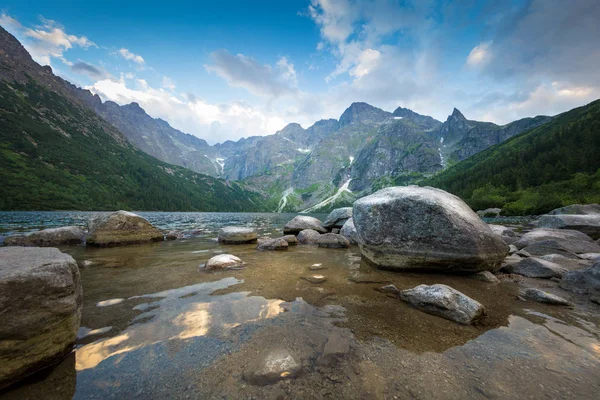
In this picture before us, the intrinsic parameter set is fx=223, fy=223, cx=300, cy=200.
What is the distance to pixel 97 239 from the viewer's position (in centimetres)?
1698

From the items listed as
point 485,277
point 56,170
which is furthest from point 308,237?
point 56,170

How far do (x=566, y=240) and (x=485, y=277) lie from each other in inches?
362

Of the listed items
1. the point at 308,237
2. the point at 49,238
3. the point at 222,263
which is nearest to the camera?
the point at 222,263

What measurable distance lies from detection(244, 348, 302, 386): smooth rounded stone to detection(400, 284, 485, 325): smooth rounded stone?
405 cm

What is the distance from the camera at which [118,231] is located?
58.7 ft

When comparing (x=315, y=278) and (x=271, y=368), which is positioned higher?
(x=271, y=368)

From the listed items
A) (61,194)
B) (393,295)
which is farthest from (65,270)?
(61,194)

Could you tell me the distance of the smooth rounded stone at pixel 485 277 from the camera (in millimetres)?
8745

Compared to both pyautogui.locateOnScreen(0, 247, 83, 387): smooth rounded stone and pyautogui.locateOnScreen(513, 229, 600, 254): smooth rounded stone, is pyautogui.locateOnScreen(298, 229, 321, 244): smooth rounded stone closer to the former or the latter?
pyautogui.locateOnScreen(513, 229, 600, 254): smooth rounded stone

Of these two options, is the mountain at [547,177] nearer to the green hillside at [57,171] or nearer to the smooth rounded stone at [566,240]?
the smooth rounded stone at [566,240]

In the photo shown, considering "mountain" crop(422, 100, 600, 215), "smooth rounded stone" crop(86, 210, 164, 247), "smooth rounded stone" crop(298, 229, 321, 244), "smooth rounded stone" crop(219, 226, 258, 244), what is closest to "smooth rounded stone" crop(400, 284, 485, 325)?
"smooth rounded stone" crop(298, 229, 321, 244)

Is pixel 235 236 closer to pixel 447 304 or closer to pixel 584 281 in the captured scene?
pixel 447 304

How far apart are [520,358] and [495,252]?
6945 mm

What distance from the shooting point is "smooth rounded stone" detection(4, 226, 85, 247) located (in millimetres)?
15929
